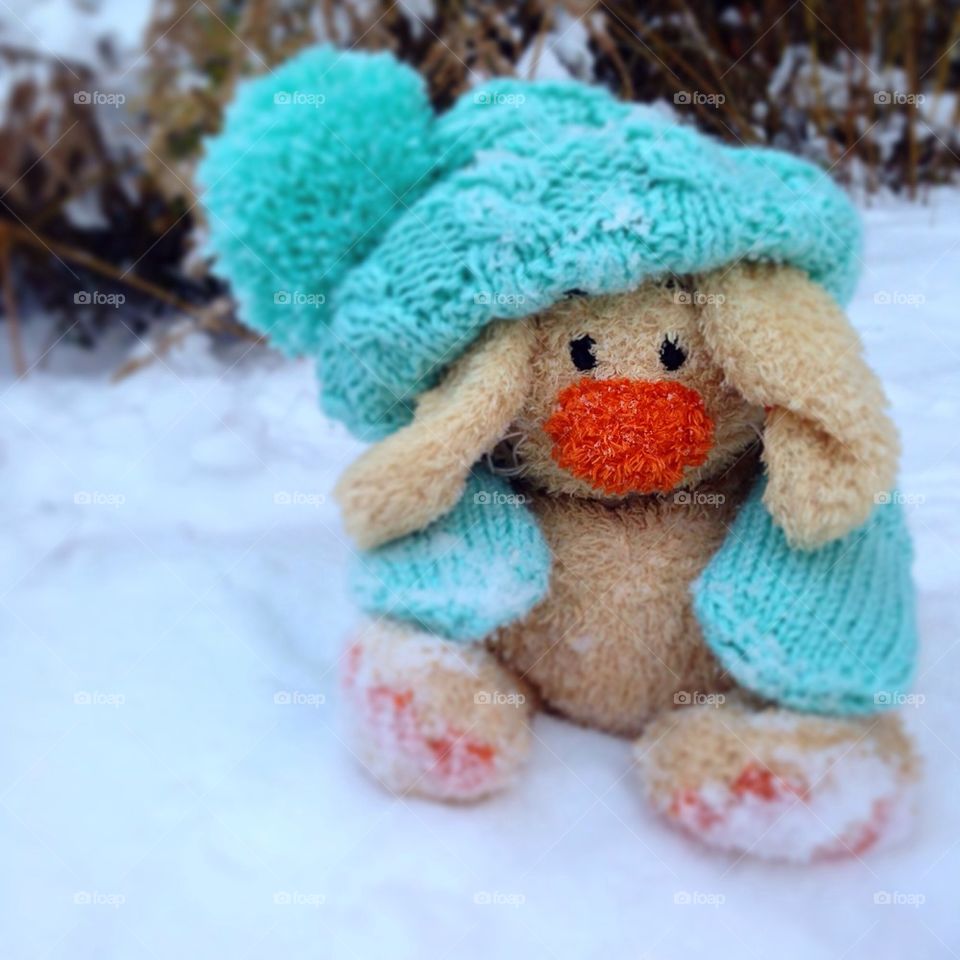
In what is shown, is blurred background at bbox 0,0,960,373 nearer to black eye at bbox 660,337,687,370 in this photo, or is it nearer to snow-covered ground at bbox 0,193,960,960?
snow-covered ground at bbox 0,193,960,960

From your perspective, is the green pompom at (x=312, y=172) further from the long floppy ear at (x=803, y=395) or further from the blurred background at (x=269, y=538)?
the blurred background at (x=269, y=538)

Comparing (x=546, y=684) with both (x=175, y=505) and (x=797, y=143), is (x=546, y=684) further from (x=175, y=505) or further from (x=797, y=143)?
(x=797, y=143)

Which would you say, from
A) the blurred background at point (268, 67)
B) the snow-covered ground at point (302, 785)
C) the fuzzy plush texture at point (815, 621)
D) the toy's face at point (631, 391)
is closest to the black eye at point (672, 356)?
the toy's face at point (631, 391)

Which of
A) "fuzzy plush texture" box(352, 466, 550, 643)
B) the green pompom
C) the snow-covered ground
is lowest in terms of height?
the snow-covered ground

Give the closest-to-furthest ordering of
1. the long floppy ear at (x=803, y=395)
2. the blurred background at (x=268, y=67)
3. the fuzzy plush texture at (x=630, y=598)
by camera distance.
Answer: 1. the long floppy ear at (x=803, y=395)
2. the fuzzy plush texture at (x=630, y=598)
3. the blurred background at (x=268, y=67)

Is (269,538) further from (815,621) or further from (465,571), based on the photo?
(815,621)

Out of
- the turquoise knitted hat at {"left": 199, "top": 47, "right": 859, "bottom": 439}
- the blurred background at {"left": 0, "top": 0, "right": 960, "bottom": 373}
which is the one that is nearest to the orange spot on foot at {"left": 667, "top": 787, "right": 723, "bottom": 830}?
the turquoise knitted hat at {"left": 199, "top": 47, "right": 859, "bottom": 439}
